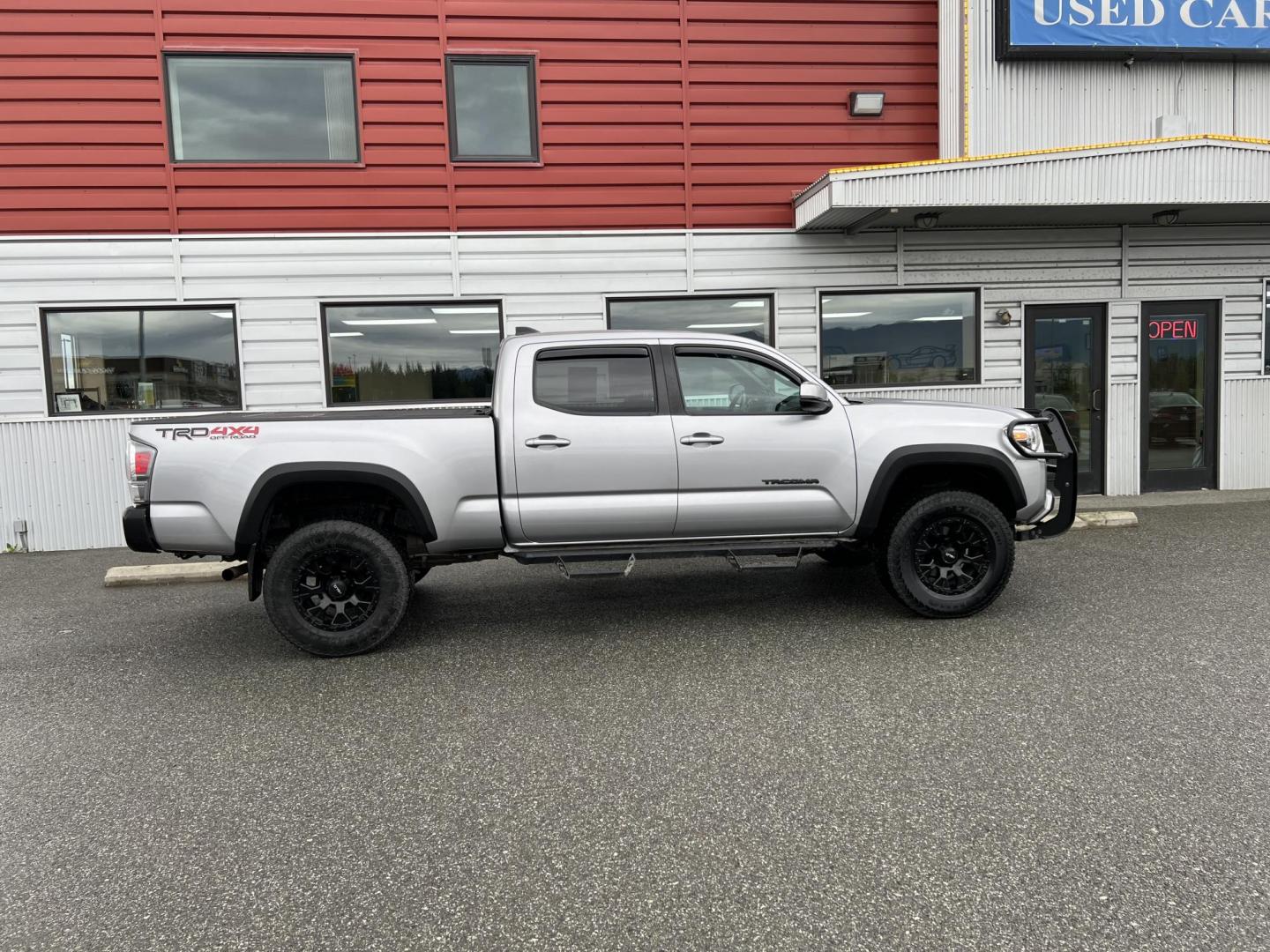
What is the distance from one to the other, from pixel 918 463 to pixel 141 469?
4.67m

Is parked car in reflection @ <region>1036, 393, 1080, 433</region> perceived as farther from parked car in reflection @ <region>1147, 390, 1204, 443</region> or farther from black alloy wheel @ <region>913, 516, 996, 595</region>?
black alloy wheel @ <region>913, 516, 996, 595</region>

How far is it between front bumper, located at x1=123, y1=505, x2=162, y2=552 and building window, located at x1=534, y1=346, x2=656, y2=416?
234cm

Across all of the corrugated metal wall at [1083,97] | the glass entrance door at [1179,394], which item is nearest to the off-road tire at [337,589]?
the corrugated metal wall at [1083,97]

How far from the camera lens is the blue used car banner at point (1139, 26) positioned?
30.0ft

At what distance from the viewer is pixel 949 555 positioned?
5.40 m

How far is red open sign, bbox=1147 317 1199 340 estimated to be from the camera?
1016 cm

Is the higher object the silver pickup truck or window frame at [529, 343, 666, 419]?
window frame at [529, 343, 666, 419]

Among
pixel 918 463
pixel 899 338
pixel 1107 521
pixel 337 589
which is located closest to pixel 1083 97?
pixel 899 338

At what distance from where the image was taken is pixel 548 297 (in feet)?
30.9

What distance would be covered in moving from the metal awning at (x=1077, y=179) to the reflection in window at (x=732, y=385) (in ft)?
12.1

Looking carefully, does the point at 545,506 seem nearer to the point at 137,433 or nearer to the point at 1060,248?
the point at 137,433

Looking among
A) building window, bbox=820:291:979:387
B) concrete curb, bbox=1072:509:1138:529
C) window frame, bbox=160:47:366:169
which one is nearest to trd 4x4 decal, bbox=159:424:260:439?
window frame, bbox=160:47:366:169

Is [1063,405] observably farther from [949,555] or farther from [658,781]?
[658,781]

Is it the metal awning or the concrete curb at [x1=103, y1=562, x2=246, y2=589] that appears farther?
the metal awning
